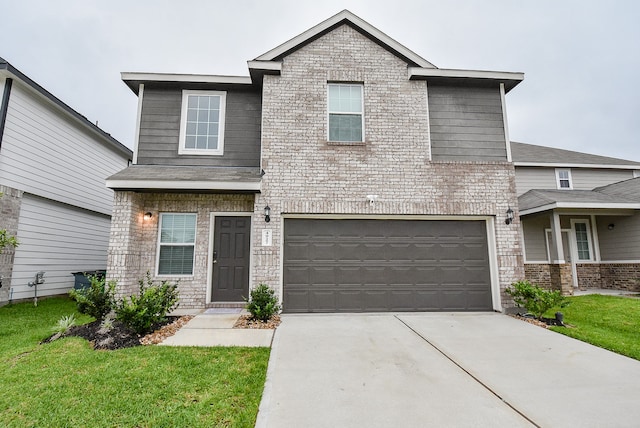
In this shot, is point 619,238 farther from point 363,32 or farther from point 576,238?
point 363,32

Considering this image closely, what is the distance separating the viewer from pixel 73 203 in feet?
31.7

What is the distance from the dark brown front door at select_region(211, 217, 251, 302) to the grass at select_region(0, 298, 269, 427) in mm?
2938

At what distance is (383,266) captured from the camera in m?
6.99

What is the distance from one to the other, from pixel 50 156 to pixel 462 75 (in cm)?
1166

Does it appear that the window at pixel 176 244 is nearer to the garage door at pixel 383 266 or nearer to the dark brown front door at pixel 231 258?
the dark brown front door at pixel 231 258

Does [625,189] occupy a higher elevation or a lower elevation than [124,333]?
higher

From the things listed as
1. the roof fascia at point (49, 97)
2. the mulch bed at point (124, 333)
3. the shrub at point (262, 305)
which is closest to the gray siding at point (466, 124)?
the shrub at point (262, 305)

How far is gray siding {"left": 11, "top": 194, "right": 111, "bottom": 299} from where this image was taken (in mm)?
7863

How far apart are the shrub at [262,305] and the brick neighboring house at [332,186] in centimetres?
47

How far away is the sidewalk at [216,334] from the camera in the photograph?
15.4 ft

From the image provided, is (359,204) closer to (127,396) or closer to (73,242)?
(127,396)

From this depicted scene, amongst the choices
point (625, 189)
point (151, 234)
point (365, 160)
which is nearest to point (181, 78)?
point (151, 234)

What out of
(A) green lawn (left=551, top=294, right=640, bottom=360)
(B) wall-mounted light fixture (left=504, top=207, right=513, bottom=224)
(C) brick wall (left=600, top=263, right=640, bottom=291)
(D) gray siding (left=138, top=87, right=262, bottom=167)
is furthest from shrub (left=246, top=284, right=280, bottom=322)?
(C) brick wall (left=600, top=263, right=640, bottom=291)

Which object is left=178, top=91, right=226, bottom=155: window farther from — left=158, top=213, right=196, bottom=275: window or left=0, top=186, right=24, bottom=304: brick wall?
left=0, top=186, right=24, bottom=304: brick wall
